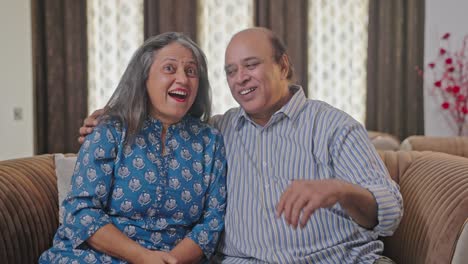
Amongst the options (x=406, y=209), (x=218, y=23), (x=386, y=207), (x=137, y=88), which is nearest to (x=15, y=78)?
(x=218, y=23)

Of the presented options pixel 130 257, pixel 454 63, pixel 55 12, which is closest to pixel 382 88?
pixel 454 63

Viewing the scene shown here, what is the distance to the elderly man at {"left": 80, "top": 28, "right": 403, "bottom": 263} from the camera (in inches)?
55.6

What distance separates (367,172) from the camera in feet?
4.57

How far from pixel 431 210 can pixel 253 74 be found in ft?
2.36

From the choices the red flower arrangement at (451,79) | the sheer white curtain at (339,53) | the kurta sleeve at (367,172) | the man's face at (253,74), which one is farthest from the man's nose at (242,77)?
the red flower arrangement at (451,79)

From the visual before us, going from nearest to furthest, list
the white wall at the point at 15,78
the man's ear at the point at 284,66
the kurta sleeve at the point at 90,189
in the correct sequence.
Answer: the kurta sleeve at the point at 90,189 < the man's ear at the point at 284,66 < the white wall at the point at 15,78

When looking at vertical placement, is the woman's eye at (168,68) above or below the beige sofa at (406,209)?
above

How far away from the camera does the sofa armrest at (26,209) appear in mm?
1482

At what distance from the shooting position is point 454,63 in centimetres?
480

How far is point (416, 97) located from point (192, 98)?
380 cm

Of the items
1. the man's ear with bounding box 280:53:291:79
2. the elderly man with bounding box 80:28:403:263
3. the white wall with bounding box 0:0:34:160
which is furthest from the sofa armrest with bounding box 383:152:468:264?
the white wall with bounding box 0:0:34:160

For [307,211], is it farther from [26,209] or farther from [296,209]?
[26,209]

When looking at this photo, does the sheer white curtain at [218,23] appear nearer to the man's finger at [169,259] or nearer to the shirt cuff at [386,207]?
the man's finger at [169,259]

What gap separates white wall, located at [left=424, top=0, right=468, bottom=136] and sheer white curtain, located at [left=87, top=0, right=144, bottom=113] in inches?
115
